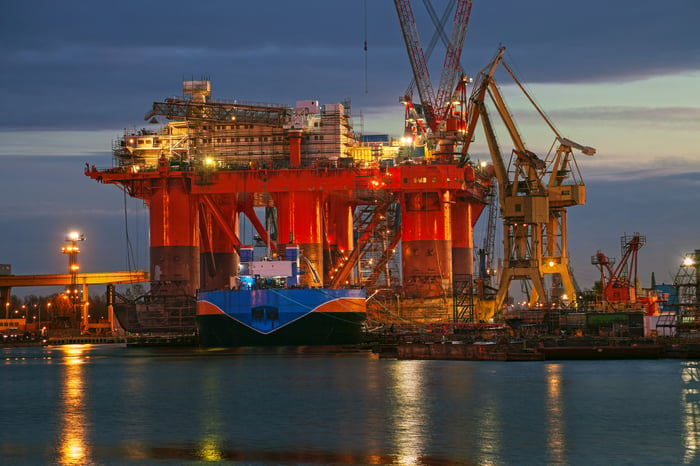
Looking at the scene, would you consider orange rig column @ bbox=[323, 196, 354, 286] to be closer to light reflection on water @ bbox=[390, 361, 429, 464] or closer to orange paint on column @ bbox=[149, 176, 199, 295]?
orange paint on column @ bbox=[149, 176, 199, 295]

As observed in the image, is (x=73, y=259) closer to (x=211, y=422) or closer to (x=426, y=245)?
(x=426, y=245)

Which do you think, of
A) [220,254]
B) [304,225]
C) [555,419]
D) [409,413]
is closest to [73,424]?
[409,413]

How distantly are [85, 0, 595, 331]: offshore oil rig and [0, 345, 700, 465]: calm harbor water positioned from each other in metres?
24.1

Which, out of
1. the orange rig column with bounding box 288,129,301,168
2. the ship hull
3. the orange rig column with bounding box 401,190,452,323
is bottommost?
the ship hull

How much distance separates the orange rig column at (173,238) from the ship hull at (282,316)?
40.8 feet

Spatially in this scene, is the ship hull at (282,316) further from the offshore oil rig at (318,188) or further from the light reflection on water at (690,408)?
the light reflection on water at (690,408)

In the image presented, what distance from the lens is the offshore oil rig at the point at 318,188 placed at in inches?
3824

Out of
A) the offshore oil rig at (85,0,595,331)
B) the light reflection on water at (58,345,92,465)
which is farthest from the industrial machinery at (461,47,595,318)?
the light reflection on water at (58,345,92,465)

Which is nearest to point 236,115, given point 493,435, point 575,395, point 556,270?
point 556,270

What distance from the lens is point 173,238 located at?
333 feet

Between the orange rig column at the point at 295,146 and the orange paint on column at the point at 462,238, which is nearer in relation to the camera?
the orange rig column at the point at 295,146

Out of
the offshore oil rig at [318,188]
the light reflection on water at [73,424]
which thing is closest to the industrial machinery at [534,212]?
the offshore oil rig at [318,188]

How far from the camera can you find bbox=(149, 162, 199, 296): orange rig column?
101 metres

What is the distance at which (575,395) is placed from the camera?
51781 millimetres
